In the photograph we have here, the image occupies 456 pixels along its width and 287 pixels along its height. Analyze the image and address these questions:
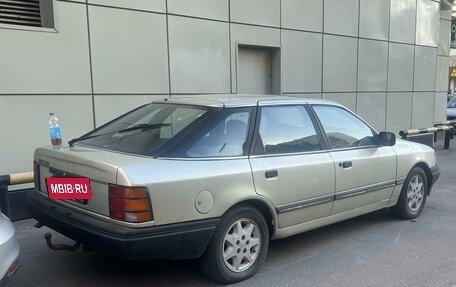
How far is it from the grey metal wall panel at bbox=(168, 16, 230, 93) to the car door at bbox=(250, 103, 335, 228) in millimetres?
3278

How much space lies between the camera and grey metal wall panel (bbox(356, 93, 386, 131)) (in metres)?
10.7

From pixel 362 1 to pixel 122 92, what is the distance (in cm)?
656

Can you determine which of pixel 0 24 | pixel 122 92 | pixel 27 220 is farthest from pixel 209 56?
pixel 27 220

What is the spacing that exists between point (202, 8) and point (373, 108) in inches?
216

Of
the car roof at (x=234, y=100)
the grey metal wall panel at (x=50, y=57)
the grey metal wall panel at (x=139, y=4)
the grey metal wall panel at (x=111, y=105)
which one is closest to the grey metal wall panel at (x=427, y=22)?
the grey metal wall panel at (x=139, y=4)

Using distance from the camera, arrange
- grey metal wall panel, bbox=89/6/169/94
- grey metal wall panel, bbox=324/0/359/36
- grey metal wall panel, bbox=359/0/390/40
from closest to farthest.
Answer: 1. grey metal wall panel, bbox=89/6/169/94
2. grey metal wall panel, bbox=324/0/359/36
3. grey metal wall panel, bbox=359/0/390/40

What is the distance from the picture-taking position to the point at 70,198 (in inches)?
139

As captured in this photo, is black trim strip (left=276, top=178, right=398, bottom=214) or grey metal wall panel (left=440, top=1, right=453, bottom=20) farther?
grey metal wall panel (left=440, top=1, right=453, bottom=20)

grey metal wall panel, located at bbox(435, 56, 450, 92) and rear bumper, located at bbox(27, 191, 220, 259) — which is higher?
grey metal wall panel, located at bbox(435, 56, 450, 92)

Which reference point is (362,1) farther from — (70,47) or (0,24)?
(0,24)

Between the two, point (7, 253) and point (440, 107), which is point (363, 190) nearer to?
point (7, 253)

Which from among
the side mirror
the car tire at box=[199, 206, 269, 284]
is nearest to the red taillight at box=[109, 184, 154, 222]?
the car tire at box=[199, 206, 269, 284]

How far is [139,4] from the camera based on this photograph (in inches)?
265

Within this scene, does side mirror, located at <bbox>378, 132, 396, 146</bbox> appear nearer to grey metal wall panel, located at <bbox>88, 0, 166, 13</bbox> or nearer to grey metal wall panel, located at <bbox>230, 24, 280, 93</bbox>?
grey metal wall panel, located at <bbox>230, 24, 280, 93</bbox>
